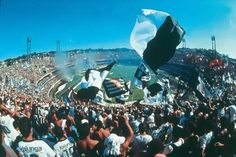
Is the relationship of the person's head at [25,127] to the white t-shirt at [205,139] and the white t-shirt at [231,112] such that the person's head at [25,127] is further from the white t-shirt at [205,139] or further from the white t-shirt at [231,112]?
the white t-shirt at [231,112]

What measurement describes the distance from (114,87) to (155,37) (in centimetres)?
90

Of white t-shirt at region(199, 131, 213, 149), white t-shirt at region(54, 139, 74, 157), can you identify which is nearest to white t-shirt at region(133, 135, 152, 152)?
white t-shirt at region(199, 131, 213, 149)

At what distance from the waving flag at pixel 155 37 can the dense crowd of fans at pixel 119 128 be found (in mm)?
757

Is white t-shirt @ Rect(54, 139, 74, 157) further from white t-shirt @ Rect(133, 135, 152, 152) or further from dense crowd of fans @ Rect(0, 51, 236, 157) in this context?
white t-shirt @ Rect(133, 135, 152, 152)

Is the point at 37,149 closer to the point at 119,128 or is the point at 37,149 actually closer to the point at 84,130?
the point at 84,130

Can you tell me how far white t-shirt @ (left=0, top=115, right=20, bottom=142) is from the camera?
29.0 ft

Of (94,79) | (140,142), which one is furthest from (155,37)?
(140,142)

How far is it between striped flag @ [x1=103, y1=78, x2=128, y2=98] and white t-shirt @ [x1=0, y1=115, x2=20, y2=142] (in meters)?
1.78

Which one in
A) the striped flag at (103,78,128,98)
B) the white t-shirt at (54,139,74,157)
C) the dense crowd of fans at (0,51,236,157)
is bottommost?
the white t-shirt at (54,139,74,157)

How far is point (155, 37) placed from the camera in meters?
7.57

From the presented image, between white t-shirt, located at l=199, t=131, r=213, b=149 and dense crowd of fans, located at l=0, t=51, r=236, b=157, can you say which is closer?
dense crowd of fans, located at l=0, t=51, r=236, b=157

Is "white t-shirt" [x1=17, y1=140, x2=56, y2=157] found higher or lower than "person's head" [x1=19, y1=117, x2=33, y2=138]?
lower

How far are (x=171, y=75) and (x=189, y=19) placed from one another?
779 mm

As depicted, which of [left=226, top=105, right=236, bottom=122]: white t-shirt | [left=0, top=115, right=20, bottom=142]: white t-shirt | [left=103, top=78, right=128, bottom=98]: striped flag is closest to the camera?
[left=226, top=105, right=236, bottom=122]: white t-shirt
